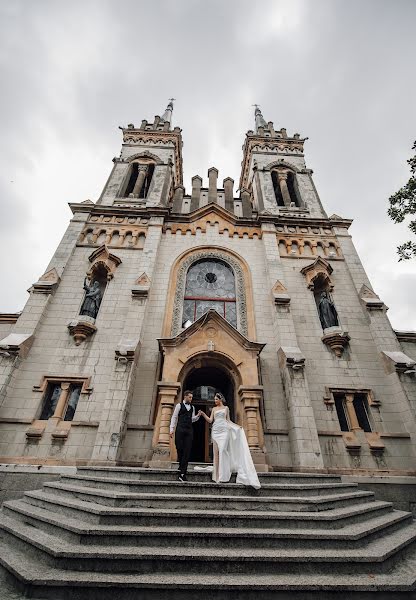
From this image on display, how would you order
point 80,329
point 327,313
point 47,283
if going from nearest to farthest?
point 80,329 → point 47,283 → point 327,313

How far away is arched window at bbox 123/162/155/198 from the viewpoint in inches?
733

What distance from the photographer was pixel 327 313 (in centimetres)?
1242

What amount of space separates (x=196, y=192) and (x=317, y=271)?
32.2 feet

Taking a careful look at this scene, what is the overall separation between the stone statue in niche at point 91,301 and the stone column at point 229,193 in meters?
10.2

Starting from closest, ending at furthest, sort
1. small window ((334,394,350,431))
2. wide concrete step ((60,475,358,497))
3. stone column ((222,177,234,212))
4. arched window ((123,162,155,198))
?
wide concrete step ((60,475,358,497))
small window ((334,394,350,431))
stone column ((222,177,234,212))
arched window ((123,162,155,198))

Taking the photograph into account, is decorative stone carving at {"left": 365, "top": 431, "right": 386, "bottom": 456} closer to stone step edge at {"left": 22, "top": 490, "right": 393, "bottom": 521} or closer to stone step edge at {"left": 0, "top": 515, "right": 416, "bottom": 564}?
stone step edge at {"left": 22, "top": 490, "right": 393, "bottom": 521}

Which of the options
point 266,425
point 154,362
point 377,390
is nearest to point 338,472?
point 266,425

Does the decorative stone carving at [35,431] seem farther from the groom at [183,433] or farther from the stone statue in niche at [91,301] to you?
the groom at [183,433]

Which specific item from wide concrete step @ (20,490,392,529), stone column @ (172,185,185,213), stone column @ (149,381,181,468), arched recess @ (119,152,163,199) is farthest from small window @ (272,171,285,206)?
wide concrete step @ (20,490,392,529)

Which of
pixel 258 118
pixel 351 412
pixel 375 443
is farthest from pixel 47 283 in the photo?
pixel 258 118

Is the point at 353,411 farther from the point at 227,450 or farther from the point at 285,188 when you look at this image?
the point at 285,188

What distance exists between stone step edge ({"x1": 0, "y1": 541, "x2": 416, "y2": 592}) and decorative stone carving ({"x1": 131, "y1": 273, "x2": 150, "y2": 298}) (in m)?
9.26

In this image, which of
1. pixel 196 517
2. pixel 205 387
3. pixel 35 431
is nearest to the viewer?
pixel 196 517

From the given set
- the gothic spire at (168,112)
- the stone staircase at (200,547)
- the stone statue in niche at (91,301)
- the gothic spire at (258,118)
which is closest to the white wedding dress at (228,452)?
the stone staircase at (200,547)
